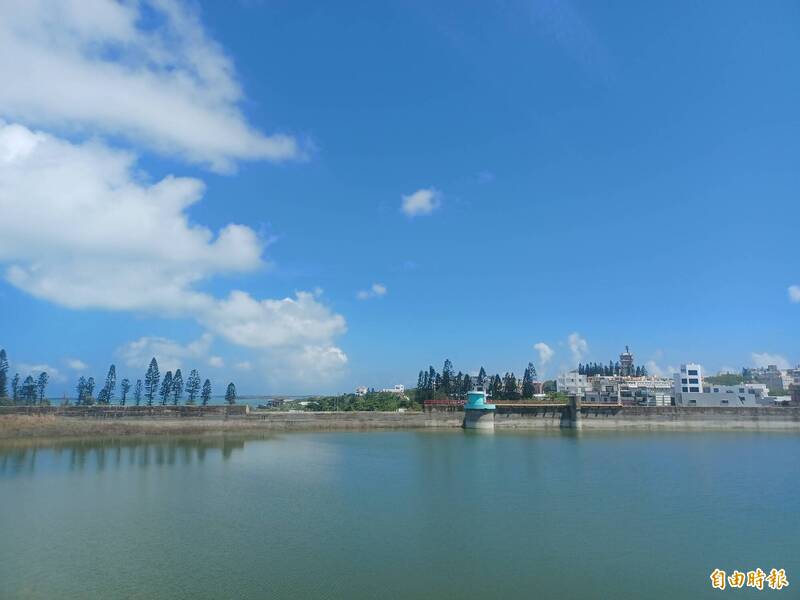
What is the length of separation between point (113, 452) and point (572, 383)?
6893 cm

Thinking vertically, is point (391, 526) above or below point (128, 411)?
below

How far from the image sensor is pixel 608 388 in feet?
235

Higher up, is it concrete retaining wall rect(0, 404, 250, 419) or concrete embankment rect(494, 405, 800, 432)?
concrete retaining wall rect(0, 404, 250, 419)

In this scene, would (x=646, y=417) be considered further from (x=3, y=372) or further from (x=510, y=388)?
(x=3, y=372)

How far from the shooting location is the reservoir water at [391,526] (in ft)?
33.7

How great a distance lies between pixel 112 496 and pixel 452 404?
34.3 metres

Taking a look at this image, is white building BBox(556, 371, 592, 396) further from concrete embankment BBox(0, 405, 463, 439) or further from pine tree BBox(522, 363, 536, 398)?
concrete embankment BBox(0, 405, 463, 439)

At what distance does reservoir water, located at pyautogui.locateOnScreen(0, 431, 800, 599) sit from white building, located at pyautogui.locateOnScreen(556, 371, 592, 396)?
52308 mm

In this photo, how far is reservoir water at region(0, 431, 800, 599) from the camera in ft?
33.7

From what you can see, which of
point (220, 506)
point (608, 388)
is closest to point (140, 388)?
point (220, 506)

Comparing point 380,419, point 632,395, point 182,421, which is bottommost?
point 380,419

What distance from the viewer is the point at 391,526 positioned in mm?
14102

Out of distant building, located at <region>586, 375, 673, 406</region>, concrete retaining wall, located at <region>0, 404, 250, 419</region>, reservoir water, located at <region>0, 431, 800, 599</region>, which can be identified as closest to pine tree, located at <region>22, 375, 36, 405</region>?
concrete retaining wall, located at <region>0, 404, 250, 419</region>

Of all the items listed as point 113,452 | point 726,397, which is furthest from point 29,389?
point 726,397
